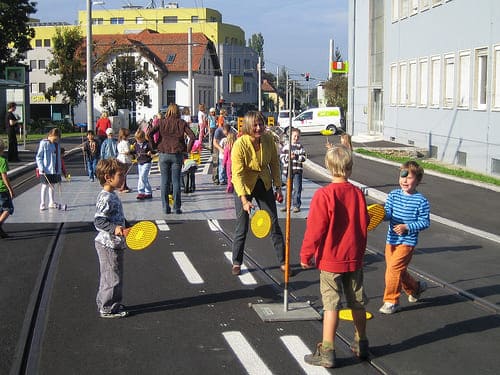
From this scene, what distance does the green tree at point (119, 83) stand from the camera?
201 ft

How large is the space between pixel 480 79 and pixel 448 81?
11.8 feet

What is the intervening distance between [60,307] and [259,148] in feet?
9.07

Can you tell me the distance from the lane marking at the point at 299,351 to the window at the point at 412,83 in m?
26.9

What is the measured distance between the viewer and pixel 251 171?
8242 millimetres

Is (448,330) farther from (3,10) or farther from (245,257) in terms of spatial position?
(3,10)

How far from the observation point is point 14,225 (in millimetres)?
12008

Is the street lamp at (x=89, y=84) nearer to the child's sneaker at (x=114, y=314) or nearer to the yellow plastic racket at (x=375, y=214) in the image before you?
the child's sneaker at (x=114, y=314)

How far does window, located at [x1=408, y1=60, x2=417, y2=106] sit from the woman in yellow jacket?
24554mm

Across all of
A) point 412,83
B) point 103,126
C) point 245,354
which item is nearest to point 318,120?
point 412,83

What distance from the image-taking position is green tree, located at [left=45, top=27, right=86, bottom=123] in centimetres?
5819

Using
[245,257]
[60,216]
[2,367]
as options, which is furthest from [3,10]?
[2,367]

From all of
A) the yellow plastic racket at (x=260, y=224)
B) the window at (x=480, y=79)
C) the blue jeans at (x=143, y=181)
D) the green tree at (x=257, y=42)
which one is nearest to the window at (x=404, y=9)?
the window at (x=480, y=79)

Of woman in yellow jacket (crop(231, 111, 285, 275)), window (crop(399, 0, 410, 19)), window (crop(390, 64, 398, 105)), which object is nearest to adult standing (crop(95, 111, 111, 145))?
woman in yellow jacket (crop(231, 111, 285, 275))

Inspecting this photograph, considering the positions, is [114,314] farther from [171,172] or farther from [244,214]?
[171,172]
